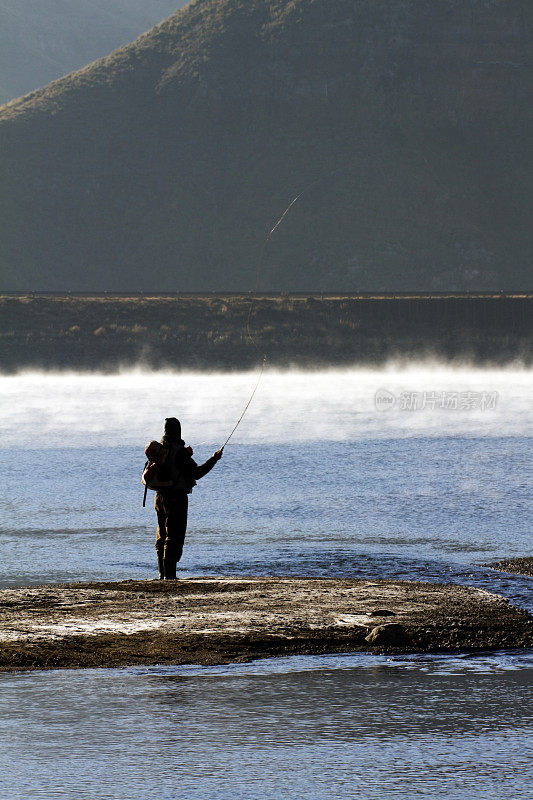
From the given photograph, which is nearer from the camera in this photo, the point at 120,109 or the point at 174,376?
the point at 174,376

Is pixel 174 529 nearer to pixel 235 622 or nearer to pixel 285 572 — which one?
pixel 285 572

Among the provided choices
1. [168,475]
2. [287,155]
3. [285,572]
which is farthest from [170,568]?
[287,155]

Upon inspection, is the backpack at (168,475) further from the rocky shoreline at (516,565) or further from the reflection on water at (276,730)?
the rocky shoreline at (516,565)

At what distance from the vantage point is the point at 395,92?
144 m

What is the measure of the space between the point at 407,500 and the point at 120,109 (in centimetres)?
12613

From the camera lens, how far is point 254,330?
85.4 meters

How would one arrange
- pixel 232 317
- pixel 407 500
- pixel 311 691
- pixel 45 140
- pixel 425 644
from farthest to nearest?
pixel 45 140
pixel 232 317
pixel 407 500
pixel 425 644
pixel 311 691

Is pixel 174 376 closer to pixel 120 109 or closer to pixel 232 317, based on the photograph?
pixel 232 317

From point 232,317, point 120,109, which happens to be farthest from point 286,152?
point 232,317

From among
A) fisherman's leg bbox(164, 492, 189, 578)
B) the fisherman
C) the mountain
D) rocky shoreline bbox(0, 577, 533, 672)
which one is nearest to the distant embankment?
the mountain

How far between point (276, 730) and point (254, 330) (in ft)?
255

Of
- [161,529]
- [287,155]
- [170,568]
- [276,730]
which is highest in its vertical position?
[287,155]
